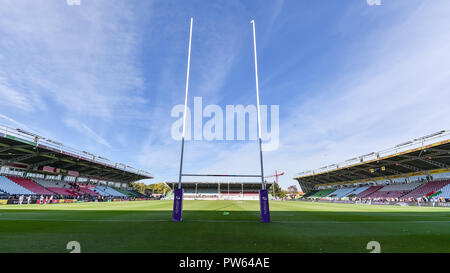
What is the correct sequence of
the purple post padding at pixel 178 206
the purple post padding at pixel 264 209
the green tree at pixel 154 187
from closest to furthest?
the purple post padding at pixel 264 209 < the purple post padding at pixel 178 206 < the green tree at pixel 154 187

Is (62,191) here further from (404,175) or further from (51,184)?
(404,175)

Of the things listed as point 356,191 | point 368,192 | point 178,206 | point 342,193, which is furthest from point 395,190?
point 178,206

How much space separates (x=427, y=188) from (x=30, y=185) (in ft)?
236

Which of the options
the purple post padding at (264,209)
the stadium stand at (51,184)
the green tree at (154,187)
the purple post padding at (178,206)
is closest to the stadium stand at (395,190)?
the purple post padding at (264,209)

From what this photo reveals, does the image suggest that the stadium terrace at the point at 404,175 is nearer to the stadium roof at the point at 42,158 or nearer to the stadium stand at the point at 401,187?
the stadium stand at the point at 401,187

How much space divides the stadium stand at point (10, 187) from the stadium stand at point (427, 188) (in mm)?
67138

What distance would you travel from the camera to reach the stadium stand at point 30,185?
3591cm

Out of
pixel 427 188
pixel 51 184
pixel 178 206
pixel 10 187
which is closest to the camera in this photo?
pixel 178 206

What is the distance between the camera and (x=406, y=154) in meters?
35.2

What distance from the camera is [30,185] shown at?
37438mm
